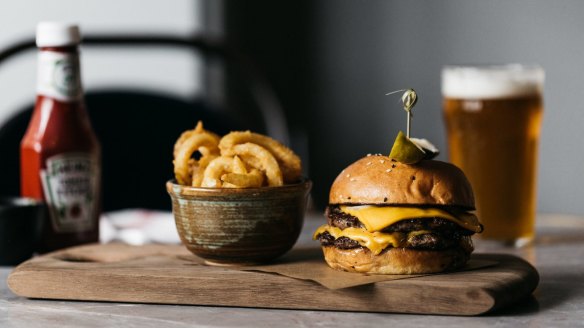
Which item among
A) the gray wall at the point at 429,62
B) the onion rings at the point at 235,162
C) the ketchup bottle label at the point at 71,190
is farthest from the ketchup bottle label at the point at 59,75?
the gray wall at the point at 429,62

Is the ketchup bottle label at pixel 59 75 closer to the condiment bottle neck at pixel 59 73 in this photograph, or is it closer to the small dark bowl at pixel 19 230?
the condiment bottle neck at pixel 59 73

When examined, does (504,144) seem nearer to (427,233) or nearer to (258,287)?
(427,233)

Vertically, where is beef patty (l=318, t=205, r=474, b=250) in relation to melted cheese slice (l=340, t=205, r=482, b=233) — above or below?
below

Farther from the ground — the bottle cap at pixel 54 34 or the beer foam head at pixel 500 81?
the bottle cap at pixel 54 34

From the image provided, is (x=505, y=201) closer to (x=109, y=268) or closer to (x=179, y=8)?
(x=109, y=268)

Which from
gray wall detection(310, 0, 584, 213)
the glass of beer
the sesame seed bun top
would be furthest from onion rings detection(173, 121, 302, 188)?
gray wall detection(310, 0, 584, 213)

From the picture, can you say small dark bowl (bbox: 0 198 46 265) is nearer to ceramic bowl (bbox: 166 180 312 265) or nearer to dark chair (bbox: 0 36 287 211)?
ceramic bowl (bbox: 166 180 312 265)
